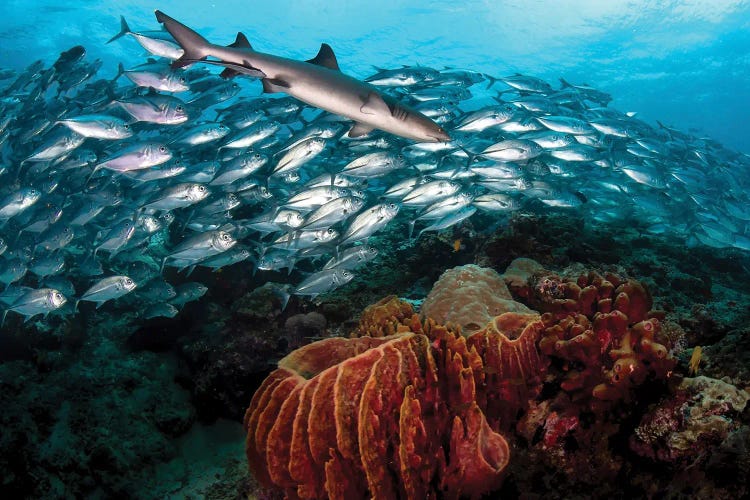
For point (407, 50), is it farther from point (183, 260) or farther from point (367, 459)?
point (367, 459)

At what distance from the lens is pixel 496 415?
2.88m

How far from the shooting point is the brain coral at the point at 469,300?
4.15 meters

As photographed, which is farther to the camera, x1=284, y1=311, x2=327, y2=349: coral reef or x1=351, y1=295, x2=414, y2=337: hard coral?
x1=284, y1=311, x2=327, y2=349: coral reef

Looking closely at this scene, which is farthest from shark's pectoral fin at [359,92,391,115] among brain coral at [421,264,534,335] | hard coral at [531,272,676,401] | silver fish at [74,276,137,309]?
silver fish at [74,276,137,309]

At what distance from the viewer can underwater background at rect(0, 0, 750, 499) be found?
2.54 metres

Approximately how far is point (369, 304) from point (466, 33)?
45.6 meters

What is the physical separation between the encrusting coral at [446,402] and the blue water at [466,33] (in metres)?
34.2

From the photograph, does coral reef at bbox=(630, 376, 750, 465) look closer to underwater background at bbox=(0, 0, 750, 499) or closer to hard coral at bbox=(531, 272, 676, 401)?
underwater background at bbox=(0, 0, 750, 499)

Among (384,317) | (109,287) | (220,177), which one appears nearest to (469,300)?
(384,317)

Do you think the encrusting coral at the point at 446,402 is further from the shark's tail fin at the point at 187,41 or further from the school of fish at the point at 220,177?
the school of fish at the point at 220,177

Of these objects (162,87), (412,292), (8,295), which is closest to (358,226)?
(412,292)

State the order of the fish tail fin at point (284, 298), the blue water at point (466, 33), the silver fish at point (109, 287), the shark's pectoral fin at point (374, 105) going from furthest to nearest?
1. the blue water at point (466, 33)
2. the silver fish at point (109, 287)
3. the fish tail fin at point (284, 298)
4. the shark's pectoral fin at point (374, 105)

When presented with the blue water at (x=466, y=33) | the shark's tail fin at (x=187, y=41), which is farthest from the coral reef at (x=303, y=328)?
the blue water at (x=466, y=33)

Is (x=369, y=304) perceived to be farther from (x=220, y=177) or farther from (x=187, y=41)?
(x=187, y=41)
